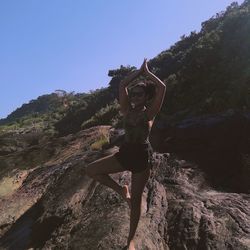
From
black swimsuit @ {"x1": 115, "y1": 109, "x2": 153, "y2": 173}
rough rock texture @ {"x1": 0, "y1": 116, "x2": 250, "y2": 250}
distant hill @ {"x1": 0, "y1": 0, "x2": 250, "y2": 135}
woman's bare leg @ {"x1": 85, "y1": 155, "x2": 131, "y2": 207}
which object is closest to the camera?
black swimsuit @ {"x1": 115, "y1": 109, "x2": 153, "y2": 173}

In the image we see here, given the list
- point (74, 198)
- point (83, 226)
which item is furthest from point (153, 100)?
point (74, 198)

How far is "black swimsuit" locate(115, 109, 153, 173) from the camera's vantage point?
626 centimetres

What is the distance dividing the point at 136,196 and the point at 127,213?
142 centimetres

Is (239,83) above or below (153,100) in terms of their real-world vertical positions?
below

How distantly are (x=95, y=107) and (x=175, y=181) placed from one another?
33.7 metres

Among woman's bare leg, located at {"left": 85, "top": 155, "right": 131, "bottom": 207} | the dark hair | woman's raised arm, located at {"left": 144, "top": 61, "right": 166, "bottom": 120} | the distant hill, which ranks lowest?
the distant hill

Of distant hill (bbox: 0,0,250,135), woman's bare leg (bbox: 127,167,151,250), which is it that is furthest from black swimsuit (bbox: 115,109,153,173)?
distant hill (bbox: 0,0,250,135)

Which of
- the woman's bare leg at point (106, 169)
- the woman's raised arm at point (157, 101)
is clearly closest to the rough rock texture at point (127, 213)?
the woman's bare leg at point (106, 169)

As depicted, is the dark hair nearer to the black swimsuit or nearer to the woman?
the woman

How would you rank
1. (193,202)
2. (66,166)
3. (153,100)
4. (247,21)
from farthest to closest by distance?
(247,21) < (66,166) < (193,202) < (153,100)

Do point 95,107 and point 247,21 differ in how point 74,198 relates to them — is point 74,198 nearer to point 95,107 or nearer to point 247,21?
point 247,21

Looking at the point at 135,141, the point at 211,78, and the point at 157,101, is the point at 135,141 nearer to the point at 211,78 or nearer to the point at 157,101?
the point at 157,101

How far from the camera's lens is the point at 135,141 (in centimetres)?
631

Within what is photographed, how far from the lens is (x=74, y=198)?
374 inches
